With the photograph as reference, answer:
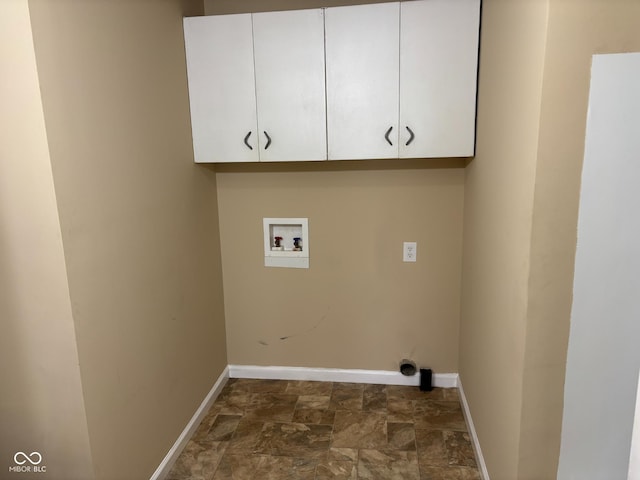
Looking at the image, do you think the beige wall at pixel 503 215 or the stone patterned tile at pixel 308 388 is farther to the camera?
the stone patterned tile at pixel 308 388

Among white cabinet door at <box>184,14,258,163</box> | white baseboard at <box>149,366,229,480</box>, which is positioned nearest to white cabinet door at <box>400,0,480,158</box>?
white cabinet door at <box>184,14,258,163</box>

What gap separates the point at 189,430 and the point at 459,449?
4.68ft

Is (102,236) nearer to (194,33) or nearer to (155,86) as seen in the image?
(155,86)

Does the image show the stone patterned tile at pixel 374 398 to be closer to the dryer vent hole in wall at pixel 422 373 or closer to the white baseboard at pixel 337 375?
the white baseboard at pixel 337 375

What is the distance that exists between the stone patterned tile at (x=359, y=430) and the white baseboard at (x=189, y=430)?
0.77m

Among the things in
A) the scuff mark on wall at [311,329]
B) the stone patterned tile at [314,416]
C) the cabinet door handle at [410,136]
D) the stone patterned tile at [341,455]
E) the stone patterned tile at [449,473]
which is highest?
the cabinet door handle at [410,136]

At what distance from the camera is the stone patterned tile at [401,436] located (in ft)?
7.49

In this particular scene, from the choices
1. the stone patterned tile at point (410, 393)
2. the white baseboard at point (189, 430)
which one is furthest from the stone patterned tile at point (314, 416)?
the white baseboard at point (189, 430)

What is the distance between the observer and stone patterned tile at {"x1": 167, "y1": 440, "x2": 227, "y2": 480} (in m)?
2.13

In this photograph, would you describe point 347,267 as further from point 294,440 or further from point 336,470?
point 336,470

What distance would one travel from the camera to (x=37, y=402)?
1.57 metres

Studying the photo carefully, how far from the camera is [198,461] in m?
2.22

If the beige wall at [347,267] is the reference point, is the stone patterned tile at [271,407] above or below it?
below

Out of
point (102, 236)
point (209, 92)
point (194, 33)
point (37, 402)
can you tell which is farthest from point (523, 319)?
point (194, 33)
